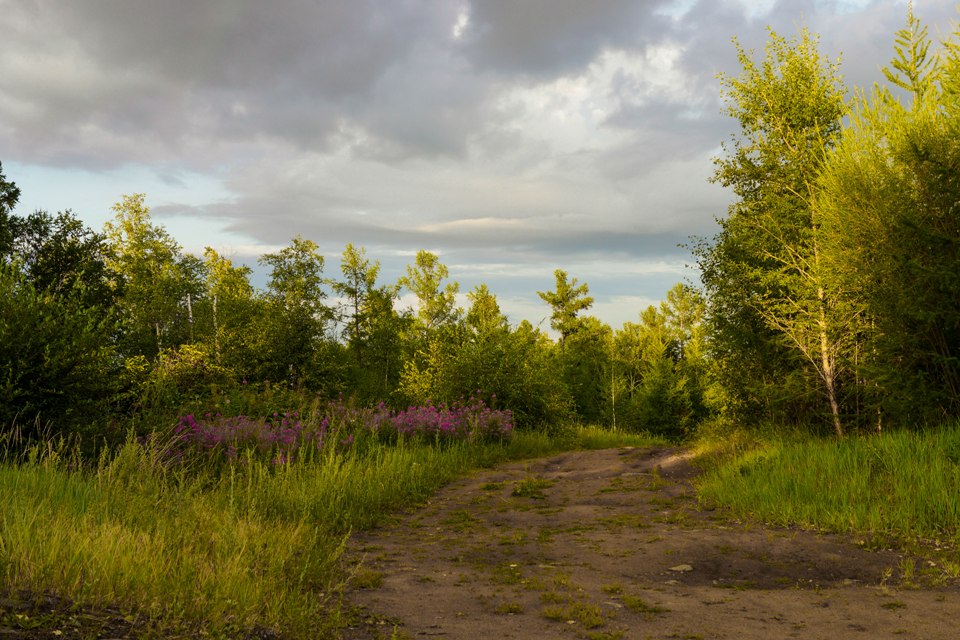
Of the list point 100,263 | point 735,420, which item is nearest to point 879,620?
point 735,420

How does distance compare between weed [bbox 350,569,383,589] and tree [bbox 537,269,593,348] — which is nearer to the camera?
weed [bbox 350,569,383,589]

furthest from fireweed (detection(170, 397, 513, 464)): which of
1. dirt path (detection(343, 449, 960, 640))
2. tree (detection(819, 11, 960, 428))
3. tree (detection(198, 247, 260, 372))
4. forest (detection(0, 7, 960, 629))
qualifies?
tree (detection(198, 247, 260, 372))

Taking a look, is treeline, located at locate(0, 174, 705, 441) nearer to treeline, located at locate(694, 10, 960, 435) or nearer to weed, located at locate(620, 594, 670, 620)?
treeline, located at locate(694, 10, 960, 435)

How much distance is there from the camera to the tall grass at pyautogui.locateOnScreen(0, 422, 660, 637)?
12.0ft

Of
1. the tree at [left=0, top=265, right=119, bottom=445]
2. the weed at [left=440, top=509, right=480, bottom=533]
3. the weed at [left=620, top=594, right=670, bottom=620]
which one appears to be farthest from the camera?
the tree at [left=0, top=265, right=119, bottom=445]

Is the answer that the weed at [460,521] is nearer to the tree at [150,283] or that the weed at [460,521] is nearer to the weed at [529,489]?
the weed at [529,489]

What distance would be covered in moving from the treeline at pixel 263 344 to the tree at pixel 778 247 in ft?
6.35

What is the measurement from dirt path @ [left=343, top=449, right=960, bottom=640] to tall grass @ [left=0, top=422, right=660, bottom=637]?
458 mm

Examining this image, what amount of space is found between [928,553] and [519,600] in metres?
4.33

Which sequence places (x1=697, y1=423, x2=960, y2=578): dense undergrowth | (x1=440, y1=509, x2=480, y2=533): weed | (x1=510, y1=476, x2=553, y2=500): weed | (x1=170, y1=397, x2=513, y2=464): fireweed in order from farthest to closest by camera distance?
(x1=170, y1=397, x2=513, y2=464): fireweed < (x1=510, y1=476, x2=553, y2=500): weed < (x1=440, y1=509, x2=480, y2=533): weed < (x1=697, y1=423, x2=960, y2=578): dense undergrowth

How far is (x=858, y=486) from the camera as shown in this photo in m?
8.13

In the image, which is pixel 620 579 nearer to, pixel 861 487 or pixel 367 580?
pixel 367 580

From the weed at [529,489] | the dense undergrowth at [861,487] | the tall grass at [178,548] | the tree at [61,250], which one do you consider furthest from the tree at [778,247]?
the tree at [61,250]

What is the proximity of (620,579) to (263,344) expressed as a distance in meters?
23.1
